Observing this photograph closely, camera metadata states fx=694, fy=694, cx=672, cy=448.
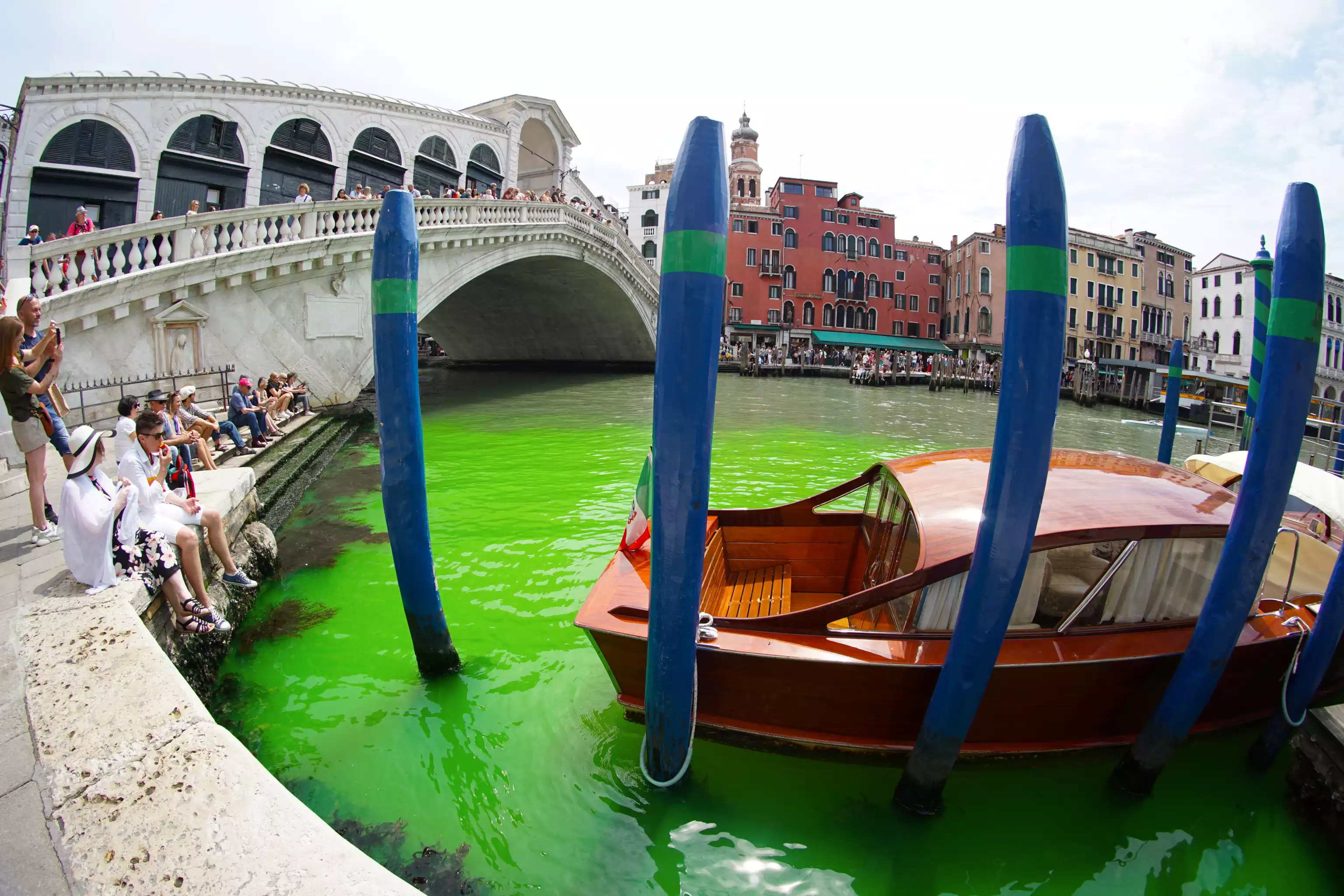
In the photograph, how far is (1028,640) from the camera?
311 cm

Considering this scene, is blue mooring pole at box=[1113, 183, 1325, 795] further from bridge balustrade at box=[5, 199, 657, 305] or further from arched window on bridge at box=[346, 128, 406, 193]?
arched window on bridge at box=[346, 128, 406, 193]

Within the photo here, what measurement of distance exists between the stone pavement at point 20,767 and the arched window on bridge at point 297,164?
17.2 meters

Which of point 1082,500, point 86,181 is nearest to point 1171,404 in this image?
point 1082,500

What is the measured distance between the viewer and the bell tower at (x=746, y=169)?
47875 millimetres

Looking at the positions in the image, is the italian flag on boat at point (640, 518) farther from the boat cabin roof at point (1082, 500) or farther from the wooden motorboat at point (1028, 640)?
the boat cabin roof at point (1082, 500)

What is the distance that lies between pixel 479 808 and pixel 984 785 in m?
2.29

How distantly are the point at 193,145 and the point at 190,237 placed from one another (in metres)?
8.70

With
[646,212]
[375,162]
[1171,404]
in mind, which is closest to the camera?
[1171,404]

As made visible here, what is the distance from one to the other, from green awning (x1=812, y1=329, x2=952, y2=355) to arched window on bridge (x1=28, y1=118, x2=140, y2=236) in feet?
109

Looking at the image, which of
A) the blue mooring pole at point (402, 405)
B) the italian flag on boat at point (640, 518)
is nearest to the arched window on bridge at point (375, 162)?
the blue mooring pole at point (402, 405)

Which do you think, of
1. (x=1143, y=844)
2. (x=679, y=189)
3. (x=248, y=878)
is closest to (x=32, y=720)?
(x=248, y=878)

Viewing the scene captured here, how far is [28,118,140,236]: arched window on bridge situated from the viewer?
49.3 ft

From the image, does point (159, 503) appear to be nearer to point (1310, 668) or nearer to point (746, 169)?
point (1310, 668)

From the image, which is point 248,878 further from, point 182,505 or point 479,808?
point 182,505
